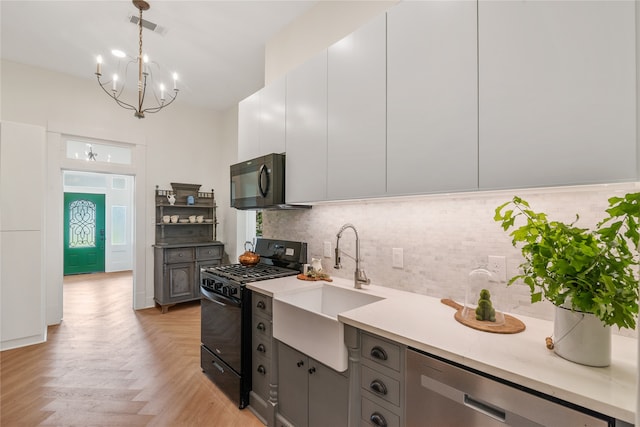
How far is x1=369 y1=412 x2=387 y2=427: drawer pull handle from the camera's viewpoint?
3.88ft

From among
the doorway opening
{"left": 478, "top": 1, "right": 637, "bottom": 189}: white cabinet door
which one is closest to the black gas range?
{"left": 478, "top": 1, "right": 637, "bottom": 189}: white cabinet door

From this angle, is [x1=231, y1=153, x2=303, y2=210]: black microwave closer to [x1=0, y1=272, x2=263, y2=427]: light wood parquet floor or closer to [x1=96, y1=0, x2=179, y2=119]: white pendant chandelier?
[x1=96, y1=0, x2=179, y2=119]: white pendant chandelier

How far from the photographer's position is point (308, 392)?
5.17 feet

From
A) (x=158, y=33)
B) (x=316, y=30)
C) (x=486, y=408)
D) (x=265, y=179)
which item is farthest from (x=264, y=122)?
(x=486, y=408)

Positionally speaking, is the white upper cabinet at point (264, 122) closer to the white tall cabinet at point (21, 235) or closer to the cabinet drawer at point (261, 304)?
the cabinet drawer at point (261, 304)

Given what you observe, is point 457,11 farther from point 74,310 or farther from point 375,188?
point 74,310

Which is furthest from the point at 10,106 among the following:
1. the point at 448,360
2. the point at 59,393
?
the point at 448,360

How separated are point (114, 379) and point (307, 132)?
2.62 metres

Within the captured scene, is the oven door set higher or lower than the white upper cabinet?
lower

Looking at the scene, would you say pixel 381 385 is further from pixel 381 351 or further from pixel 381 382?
pixel 381 351

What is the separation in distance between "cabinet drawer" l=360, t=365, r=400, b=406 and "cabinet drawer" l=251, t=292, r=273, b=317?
760 millimetres

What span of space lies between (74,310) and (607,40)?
19.6 ft

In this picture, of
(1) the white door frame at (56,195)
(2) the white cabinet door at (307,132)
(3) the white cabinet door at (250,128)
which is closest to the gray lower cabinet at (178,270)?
(1) the white door frame at (56,195)

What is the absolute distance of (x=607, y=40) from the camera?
91 cm
